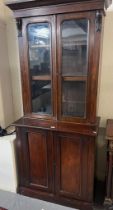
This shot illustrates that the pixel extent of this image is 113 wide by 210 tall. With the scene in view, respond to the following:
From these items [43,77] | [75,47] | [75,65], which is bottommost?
[43,77]

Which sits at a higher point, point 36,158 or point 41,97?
point 41,97

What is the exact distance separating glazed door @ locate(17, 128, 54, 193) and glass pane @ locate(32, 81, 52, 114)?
23 cm

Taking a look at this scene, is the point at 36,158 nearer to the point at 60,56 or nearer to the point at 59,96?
the point at 59,96

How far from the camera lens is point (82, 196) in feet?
6.26

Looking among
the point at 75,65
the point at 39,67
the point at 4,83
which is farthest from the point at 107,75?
the point at 4,83

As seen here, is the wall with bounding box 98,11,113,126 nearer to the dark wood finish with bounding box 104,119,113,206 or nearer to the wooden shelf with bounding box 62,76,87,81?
the dark wood finish with bounding box 104,119,113,206

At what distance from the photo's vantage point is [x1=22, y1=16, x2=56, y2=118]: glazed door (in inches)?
69.4

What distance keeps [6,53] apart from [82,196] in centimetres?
184

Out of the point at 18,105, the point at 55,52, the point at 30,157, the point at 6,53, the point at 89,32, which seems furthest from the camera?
the point at 18,105

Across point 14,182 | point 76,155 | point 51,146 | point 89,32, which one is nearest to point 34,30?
point 89,32

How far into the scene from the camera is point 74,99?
1.88m

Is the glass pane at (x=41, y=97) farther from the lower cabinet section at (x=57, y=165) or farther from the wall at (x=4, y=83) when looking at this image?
the wall at (x=4, y=83)

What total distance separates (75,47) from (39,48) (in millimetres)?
363

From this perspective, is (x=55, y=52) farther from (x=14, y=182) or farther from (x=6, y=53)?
(x=14, y=182)
